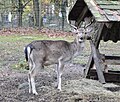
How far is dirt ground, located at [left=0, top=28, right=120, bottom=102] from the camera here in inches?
273

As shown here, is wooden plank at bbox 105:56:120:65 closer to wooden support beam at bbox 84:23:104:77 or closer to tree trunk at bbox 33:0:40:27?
wooden support beam at bbox 84:23:104:77

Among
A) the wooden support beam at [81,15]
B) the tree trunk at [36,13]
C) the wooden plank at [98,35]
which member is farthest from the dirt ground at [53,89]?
the tree trunk at [36,13]

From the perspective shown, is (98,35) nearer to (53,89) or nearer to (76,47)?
(76,47)

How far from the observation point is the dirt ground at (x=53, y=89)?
6.93 metres

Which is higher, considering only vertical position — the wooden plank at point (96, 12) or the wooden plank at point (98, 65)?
the wooden plank at point (96, 12)

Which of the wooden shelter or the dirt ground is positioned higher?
the wooden shelter

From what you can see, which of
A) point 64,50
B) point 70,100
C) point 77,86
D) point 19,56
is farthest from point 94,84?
point 19,56

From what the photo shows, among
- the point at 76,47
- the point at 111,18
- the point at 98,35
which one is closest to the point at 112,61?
the point at 98,35

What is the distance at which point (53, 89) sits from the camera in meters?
7.62

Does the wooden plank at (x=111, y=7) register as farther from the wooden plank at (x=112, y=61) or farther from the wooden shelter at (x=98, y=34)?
the wooden plank at (x=112, y=61)

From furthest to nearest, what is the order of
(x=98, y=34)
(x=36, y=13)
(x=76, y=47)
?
(x=36, y=13), (x=98, y=34), (x=76, y=47)

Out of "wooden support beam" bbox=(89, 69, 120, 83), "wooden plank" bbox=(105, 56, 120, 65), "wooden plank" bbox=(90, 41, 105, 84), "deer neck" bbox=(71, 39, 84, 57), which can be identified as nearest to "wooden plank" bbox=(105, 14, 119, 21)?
"deer neck" bbox=(71, 39, 84, 57)

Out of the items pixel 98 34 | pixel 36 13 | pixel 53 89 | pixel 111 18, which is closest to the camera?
pixel 111 18

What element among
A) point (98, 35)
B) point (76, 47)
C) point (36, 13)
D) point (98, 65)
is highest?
point (36, 13)
